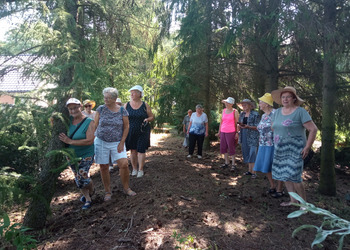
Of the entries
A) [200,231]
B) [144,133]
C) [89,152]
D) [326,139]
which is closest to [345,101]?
[326,139]

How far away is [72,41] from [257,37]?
5031 mm

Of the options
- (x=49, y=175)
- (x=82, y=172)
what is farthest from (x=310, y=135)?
(x=49, y=175)

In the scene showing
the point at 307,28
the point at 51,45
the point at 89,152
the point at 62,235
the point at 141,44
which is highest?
the point at 141,44

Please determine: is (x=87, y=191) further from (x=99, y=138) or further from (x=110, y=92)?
(x=110, y=92)

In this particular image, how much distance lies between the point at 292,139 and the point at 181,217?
2.07 metres

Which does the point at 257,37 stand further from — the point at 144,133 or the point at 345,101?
the point at 144,133

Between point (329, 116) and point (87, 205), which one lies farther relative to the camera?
point (329, 116)

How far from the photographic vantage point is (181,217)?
380 centimetres

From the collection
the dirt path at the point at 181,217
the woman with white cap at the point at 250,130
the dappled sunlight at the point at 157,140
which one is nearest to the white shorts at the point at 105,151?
the dirt path at the point at 181,217

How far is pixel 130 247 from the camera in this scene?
313cm

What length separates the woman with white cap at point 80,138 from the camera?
407 cm

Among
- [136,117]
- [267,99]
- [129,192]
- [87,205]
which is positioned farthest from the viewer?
[136,117]

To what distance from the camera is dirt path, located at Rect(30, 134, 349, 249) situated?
10.9ft

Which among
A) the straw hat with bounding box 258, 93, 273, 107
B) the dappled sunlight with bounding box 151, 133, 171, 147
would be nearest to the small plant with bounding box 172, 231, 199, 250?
the straw hat with bounding box 258, 93, 273, 107
